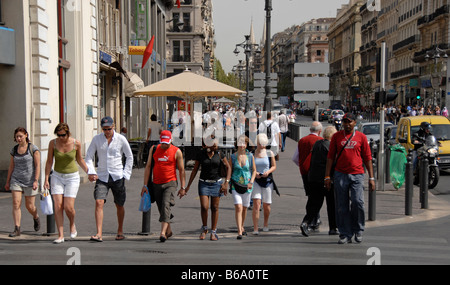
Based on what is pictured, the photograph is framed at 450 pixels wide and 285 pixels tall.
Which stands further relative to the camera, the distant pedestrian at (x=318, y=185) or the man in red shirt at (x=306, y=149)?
the man in red shirt at (x=306, y=149)

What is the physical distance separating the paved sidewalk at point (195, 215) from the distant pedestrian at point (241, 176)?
52 cm

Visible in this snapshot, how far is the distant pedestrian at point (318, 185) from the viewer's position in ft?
32.0

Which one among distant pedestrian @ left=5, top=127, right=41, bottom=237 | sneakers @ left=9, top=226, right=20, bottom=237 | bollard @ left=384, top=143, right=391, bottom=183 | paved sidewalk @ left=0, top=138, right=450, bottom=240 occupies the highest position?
distant pedestrian @ left=5, top=127, right=41, bottom=237

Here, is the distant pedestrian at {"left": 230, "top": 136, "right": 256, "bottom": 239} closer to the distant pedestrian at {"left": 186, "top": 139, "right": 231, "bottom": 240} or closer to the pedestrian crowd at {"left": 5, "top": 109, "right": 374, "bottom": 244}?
the pedestrian crowd at {"left": 5, "top": 109, "right": 374, "bottom": 244}

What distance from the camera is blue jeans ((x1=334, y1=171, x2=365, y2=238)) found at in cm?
902

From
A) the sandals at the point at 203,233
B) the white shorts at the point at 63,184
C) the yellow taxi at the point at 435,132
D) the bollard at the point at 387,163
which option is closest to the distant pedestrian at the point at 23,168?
the white shorts at the point at 63,184

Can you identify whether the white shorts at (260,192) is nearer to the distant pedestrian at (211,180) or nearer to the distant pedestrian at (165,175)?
the distant pedestrian at (211,180)

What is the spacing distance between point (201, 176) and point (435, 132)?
11834 mm

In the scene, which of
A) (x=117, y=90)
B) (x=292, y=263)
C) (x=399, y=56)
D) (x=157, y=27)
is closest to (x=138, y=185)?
(x=292, y=263)

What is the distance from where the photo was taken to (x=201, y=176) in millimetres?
9578

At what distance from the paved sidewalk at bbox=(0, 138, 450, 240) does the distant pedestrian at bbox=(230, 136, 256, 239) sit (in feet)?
1.72

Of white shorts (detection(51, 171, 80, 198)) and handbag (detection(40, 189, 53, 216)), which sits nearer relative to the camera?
white shorts (detection(51, 171, 80, 198))

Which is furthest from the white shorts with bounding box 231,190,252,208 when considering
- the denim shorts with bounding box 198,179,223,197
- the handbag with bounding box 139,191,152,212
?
the handbag with bounding box 139,191,152,212

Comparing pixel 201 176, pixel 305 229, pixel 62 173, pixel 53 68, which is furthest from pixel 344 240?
pixel 53 68
